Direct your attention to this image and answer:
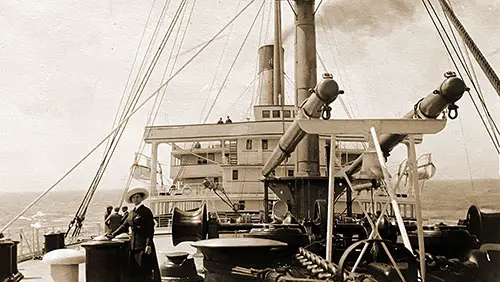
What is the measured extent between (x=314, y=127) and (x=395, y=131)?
87cm

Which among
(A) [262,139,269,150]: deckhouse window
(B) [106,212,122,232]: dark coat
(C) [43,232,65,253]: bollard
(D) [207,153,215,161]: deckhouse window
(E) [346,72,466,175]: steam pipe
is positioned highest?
(A) [262,139,269,150]: deckhouse window

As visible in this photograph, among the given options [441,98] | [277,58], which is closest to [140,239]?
[441,98]

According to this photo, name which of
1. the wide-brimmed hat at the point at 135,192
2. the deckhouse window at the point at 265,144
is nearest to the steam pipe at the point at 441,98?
the wide-brimmed hat at the point at 135,192

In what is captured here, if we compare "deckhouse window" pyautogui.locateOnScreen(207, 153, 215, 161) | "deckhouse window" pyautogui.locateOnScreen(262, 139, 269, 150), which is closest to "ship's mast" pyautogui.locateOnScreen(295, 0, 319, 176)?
"deckhouse window" pyautogui.locateOnScreen(262, 139, 269, 150)

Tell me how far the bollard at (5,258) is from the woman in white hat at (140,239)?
1567mm

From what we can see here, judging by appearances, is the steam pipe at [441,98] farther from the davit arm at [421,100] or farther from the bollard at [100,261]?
the bollard at [100,261]

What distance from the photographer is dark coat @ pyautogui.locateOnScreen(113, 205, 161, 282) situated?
26.6 ft

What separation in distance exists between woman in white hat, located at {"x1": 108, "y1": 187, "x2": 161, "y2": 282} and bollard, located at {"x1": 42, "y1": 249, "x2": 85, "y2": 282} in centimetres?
77

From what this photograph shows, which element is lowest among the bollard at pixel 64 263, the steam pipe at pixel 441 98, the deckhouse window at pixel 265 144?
the bollard at pixel 64 263

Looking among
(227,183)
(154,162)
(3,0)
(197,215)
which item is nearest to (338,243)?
(197,215)

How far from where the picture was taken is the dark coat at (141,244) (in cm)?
812

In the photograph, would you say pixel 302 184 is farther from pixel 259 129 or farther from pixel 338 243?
pixel 259 129

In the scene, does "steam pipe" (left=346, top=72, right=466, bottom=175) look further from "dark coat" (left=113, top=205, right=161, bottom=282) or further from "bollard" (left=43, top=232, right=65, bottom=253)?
"bollard" (left=43, top=232, right=65, bottom=253)

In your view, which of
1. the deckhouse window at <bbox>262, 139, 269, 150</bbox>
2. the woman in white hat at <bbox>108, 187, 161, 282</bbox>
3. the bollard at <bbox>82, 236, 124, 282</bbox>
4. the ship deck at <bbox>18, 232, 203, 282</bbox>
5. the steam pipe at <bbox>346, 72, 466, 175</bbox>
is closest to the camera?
the steam pipe at <bbox>346, 72, 466, 175</bbox>
